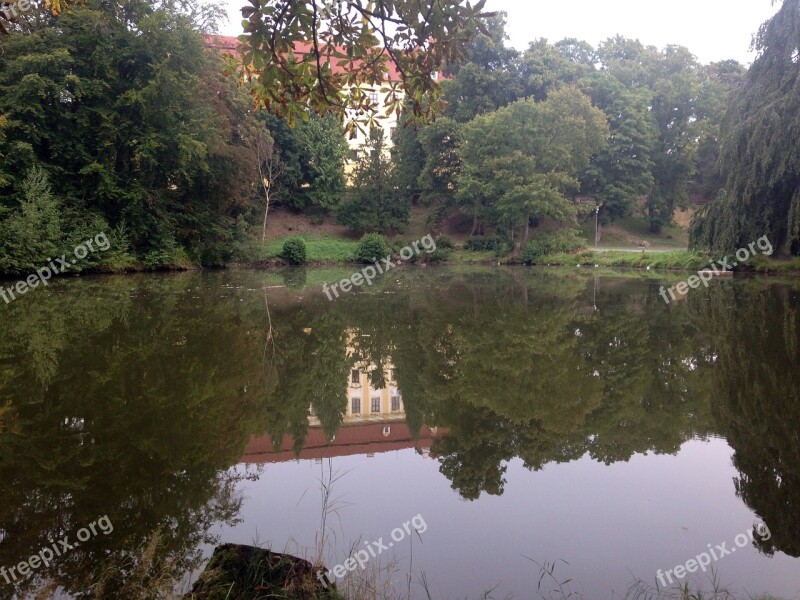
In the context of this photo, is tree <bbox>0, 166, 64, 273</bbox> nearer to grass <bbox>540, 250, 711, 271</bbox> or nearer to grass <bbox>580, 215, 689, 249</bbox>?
grass <bbox>540, 250, 711, 271</bbox>

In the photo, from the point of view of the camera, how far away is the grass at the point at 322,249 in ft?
115

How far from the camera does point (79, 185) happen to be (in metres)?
25.9

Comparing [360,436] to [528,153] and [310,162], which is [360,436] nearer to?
[528,153]

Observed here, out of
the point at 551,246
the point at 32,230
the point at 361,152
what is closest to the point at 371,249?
the point at 361,152

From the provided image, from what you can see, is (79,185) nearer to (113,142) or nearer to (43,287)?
(113,142)

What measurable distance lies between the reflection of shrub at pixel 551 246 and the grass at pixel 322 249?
9.98 meters

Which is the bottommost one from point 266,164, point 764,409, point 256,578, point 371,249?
point 371,249

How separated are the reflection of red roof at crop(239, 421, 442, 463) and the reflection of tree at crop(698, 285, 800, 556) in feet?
7.60

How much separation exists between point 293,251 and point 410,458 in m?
30.5

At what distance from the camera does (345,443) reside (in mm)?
5027

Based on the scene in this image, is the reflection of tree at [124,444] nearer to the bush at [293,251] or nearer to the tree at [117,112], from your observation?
the tree at [117,112]

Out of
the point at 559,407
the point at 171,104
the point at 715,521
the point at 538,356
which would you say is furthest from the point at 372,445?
the point at 171,104

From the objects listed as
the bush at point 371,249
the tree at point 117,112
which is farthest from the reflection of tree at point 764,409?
the bush at point 371,249

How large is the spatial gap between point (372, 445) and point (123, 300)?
36.9 ft
